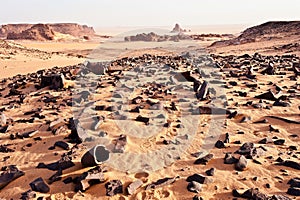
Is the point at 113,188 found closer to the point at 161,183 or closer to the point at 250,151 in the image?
the point at 161,183

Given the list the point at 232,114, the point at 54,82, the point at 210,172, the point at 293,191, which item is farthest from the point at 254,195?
the point at 54,82

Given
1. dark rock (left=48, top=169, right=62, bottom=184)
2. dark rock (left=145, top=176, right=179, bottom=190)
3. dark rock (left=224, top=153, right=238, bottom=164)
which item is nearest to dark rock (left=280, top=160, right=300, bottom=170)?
dark rock (left=224, top=153, right=238, bottom=164)

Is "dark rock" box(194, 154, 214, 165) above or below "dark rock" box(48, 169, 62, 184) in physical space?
above

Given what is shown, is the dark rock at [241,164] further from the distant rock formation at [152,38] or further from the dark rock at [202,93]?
the distant rock formation at [152,38]

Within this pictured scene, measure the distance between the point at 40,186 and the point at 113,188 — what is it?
98 centimetres

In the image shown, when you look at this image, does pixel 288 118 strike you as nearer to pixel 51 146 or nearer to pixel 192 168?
pixel 192 168

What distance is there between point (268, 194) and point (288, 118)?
10.4 feet

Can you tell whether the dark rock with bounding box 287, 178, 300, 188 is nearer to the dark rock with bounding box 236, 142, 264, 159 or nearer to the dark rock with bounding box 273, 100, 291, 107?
the dark rock with bounding box 236, 142, 264, 159

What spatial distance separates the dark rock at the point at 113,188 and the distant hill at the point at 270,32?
31.2m

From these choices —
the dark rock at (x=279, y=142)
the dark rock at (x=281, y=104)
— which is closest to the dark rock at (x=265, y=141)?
the dark rock at (x=279, y=142)

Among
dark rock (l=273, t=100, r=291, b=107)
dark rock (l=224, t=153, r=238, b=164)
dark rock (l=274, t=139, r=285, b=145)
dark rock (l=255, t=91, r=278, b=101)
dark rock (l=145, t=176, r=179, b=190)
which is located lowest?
dark rock (l=145, t=176, r=179, b=190)

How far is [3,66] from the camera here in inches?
849

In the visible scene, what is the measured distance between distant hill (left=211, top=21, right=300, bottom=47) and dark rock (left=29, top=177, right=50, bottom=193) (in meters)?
31.7

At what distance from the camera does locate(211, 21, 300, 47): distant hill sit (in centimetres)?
3393
